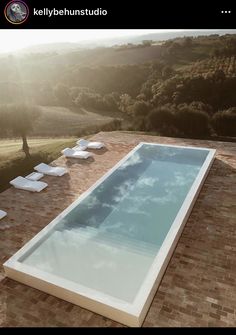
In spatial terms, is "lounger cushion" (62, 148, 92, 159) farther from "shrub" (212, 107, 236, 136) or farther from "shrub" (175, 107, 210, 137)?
"shrub" (212, 107, 236, 136)

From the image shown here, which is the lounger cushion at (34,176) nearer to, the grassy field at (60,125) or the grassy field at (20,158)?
the grassy field at (20,158)

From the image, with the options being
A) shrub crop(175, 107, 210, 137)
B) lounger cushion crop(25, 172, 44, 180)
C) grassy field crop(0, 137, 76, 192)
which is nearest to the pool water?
lounger cushion crop(25, 172, 44, 180)

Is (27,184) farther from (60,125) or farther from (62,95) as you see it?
(62,95)

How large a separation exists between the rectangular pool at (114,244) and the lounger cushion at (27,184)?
225 cm

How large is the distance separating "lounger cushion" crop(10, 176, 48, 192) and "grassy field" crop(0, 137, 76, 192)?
1.56ft

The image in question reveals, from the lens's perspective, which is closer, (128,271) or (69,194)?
(128,271)

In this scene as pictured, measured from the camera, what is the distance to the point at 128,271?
295 inches

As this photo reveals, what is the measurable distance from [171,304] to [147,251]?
149cm

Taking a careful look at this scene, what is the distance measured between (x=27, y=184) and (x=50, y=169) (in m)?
1.58

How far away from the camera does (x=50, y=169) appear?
1409 cm
